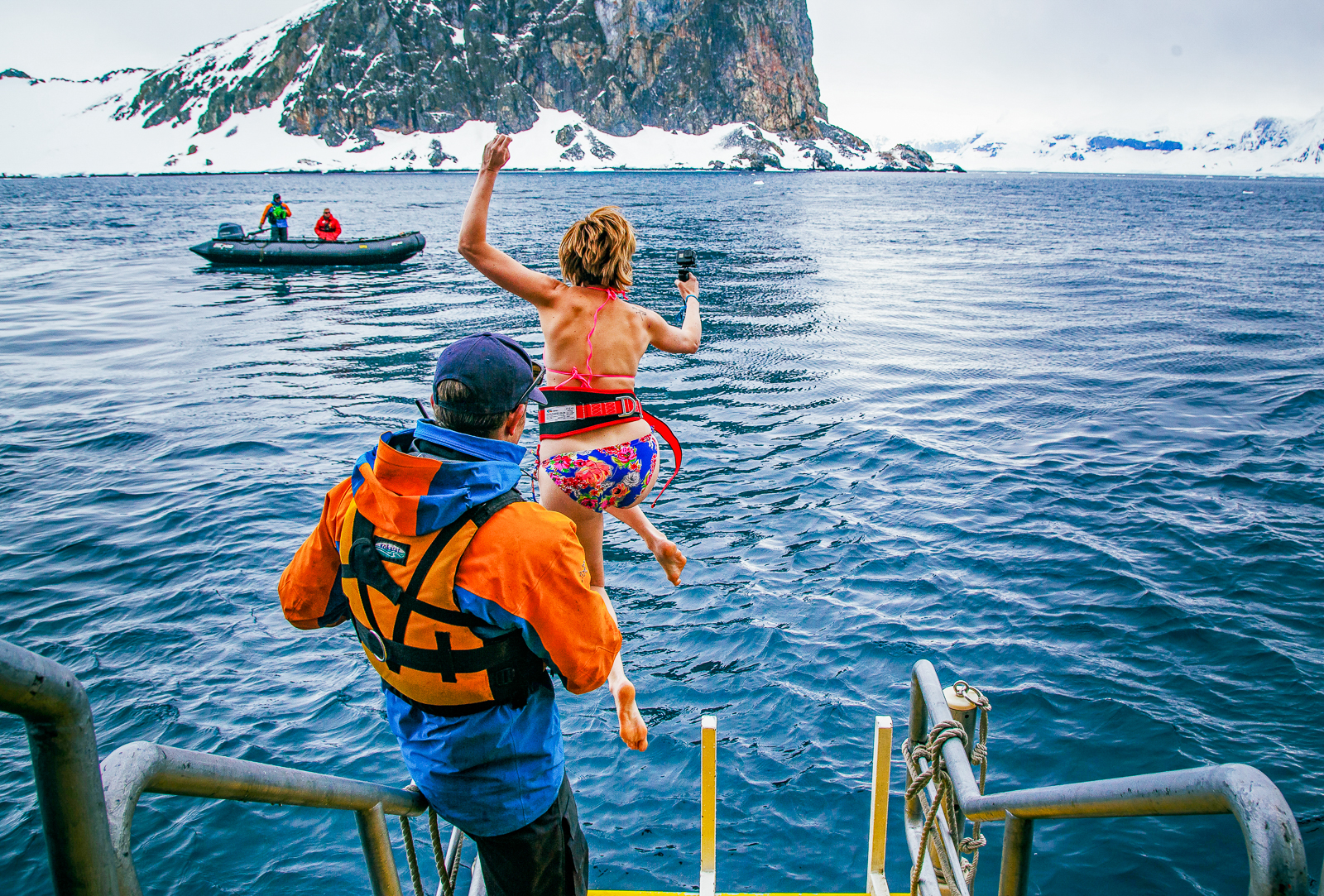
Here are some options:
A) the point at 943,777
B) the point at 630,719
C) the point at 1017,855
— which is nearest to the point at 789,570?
the point at 630,719

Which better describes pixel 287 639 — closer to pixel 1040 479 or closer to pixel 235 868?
pixel 235 868

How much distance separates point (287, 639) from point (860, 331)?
17315 millimetres

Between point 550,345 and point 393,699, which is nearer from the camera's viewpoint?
point 393,699

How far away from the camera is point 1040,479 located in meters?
11.8

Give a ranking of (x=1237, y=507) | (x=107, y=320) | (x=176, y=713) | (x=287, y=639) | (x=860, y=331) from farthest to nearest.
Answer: (x=107, y=320), (x=860, y=331), (x=1237, y=507), (x=287, y=639), (x=176, y=713)

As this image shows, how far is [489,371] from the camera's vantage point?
112 inches

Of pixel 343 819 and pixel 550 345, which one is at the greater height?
pixel 550 345

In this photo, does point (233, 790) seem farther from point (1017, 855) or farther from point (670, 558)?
point (670, 558)

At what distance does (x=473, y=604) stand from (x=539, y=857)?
1143 millimetres

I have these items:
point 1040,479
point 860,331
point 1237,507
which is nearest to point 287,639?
point 1040,479

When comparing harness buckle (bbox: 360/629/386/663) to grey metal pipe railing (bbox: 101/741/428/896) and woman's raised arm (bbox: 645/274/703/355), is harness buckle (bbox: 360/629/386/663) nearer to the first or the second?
grey metal pipe railing (bbox: 101/741/428/896)

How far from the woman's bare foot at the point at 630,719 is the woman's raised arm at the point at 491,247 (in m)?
1.90

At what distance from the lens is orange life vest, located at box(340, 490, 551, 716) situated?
2.59 metres

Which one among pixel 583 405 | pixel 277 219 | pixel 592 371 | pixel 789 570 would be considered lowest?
pixel 789 570
